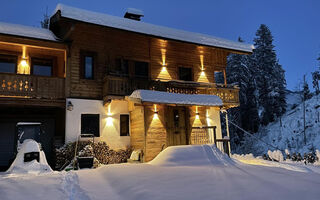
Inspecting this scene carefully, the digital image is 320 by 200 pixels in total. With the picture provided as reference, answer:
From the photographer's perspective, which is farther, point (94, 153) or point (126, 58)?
point (126, 58)

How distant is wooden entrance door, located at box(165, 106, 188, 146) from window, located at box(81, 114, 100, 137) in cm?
395

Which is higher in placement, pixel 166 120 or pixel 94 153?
pixel 166 120

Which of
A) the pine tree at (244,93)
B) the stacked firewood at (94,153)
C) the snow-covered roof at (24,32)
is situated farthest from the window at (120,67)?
the pine tree at (244,93)

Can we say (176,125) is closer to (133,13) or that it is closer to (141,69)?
(141,69)

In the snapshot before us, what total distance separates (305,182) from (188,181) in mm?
2944

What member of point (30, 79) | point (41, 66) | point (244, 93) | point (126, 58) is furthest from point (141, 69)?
point (244, 93)

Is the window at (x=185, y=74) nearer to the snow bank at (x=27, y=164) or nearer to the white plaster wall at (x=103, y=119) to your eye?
the white plaster wall at (x=103, y=119)

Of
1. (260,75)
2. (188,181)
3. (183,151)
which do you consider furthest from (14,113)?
(260,75)

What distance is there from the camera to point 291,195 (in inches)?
213

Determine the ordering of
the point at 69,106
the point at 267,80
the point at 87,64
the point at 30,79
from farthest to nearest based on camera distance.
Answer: the point at 267,80, the point at 87,64, the point at 69,106, the point at 30,79

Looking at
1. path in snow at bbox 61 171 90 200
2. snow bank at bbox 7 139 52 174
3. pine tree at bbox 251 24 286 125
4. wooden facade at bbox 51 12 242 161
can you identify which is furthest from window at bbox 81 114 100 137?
pine tree at bbox 251 24 286 125

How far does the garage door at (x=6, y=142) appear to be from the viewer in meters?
14.9

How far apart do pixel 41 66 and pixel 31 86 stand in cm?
282

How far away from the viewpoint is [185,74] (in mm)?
17688
